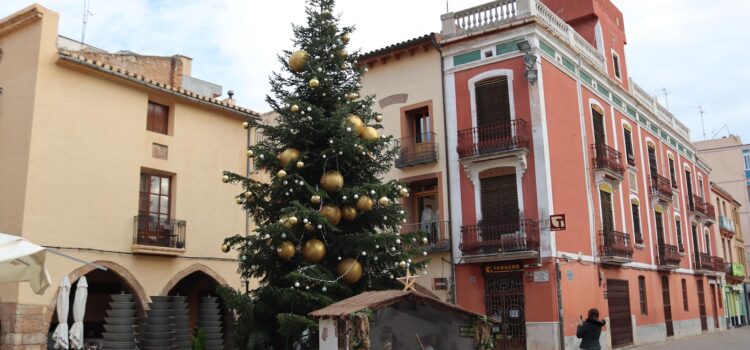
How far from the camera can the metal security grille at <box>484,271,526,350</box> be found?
734 inches

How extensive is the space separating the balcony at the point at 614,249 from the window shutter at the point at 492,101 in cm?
527

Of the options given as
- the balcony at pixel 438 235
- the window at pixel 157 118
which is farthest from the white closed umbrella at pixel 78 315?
the balcony at pixel 438 235

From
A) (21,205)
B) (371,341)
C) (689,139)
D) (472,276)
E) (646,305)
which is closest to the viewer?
(371,341)

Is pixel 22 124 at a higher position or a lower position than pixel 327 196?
higher

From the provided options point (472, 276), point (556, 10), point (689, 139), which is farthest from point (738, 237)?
point (472, 276)

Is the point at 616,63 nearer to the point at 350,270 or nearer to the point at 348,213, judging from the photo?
the point at 348,213

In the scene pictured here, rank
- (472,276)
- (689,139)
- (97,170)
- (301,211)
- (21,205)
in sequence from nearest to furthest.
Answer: (301,211), (21,205), (97,170), (472,276), (689,139)

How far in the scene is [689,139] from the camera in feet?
117

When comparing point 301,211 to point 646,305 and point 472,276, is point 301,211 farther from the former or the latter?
point 646,305

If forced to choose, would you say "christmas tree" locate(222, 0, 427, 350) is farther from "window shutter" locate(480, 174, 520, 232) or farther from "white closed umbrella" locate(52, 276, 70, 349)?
"window shutter" locate(480, 174, 520, 232)

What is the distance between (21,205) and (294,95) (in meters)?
7.83

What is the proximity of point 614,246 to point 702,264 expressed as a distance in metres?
13.8

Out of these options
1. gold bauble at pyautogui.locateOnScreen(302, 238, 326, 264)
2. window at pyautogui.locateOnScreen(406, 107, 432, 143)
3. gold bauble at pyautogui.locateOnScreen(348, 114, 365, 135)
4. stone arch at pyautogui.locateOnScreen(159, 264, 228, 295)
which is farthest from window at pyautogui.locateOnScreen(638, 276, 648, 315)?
gold bauble at pyautogui.locateOnScreen(302, 238, 326, 264)

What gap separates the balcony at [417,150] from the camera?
21031 mm
